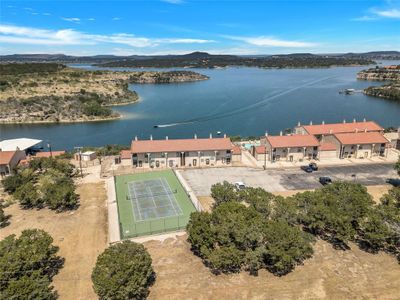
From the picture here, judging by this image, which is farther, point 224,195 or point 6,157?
point 6,157

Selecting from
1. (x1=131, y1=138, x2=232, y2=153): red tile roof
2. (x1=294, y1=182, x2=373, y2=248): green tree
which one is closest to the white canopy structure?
(x1=131, y1=138, x2=232, y2=153): red tile roof

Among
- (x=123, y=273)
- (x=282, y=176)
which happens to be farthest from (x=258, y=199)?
(x=282, y=176)

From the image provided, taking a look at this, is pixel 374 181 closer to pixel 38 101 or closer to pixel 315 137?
pixel 315 137

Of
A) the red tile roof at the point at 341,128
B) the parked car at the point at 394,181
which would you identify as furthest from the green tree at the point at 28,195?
the parked car at the point at 394,181

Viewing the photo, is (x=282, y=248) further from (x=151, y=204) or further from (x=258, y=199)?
(x=151, y=204)

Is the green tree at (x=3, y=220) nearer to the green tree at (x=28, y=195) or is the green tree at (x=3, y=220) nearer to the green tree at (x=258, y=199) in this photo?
the green tree at (x=28, y=195)
